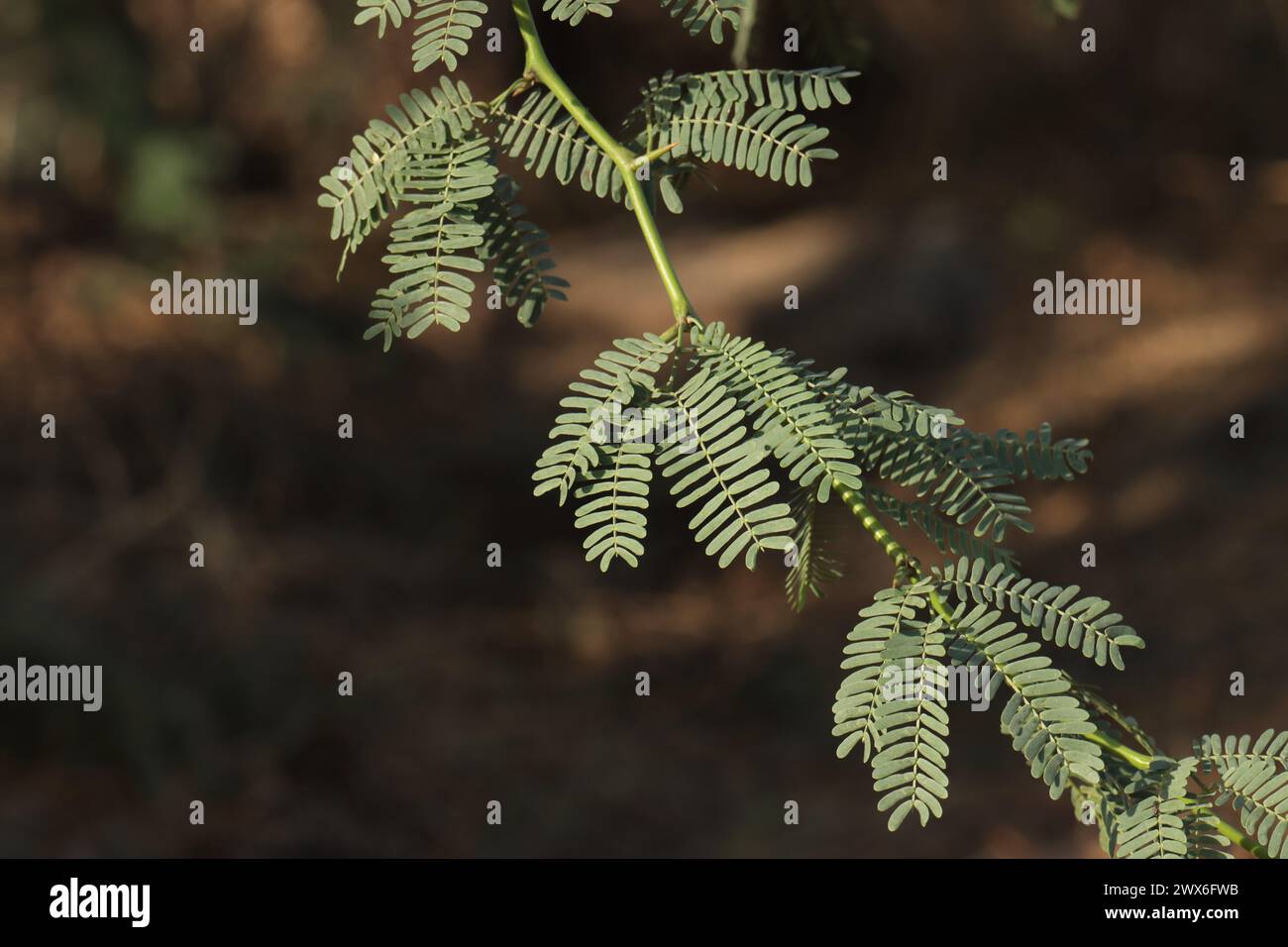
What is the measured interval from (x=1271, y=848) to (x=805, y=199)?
31.1 feet

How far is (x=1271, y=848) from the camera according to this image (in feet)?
3.28

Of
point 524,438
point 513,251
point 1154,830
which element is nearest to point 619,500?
point 513,251

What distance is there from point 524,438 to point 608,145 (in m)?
5.92

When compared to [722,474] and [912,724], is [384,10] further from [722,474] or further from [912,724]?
[912,724]

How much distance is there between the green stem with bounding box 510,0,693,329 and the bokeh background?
2.12 feet

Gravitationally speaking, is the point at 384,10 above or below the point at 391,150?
above

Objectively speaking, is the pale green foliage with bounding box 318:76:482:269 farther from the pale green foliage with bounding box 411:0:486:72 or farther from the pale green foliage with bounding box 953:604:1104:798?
the pale green foliage with bounding box 953:604:1104:798

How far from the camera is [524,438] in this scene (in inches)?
277

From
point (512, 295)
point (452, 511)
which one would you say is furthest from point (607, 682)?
point (512, 295)

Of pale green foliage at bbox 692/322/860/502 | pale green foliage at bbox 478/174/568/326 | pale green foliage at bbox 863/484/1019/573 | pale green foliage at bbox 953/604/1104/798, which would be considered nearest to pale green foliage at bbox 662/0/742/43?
pale green foliage at bbox 478/174/568/326

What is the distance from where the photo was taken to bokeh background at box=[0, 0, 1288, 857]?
4668 mm

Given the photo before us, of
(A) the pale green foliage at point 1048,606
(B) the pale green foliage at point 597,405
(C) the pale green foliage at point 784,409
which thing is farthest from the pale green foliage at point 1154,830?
(B) the pale green foliage at point 597,405

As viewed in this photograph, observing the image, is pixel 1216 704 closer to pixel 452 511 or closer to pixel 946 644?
pixel 452 511

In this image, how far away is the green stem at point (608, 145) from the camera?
3.45ft
